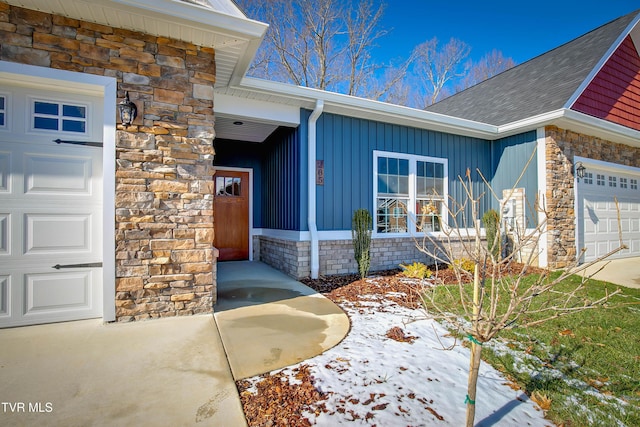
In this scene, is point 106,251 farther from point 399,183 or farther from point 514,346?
point 399,183

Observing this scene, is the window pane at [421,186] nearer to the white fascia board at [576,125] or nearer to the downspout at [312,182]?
the white fascia board at [576,125]

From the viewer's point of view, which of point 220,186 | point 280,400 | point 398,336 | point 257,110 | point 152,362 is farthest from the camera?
point 220,186

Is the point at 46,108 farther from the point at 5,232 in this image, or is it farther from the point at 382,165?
the point at 382,165

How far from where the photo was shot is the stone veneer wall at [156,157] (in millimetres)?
3195

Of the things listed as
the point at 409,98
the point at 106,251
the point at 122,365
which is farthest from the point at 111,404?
the point at 409,98

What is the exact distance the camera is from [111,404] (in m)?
1.96

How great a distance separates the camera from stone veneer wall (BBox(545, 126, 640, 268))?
259 inches

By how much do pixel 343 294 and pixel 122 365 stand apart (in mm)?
2866

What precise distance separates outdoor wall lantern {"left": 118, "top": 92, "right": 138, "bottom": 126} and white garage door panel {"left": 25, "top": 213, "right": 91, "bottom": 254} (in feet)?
3.62

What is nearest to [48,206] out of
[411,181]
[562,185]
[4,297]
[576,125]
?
[4,297]

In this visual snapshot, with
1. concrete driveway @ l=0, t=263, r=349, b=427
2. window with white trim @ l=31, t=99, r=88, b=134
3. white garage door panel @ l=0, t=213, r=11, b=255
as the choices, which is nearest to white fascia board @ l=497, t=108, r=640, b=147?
concrete driveway @ l=0, t=263, r=349, b=427

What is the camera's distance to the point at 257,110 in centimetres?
524

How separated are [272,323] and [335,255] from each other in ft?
8.41

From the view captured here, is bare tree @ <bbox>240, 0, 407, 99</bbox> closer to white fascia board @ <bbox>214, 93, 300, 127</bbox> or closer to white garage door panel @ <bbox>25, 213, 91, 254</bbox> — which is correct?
white fascia board @ <bbox>214, 93, 300, 127</bbox>
